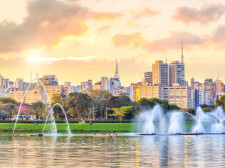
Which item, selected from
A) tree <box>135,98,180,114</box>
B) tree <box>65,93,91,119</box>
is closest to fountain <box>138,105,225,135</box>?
tree <box>135,98,180,114</box>

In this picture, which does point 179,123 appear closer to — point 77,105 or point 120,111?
point 120,111

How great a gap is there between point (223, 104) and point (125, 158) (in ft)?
317

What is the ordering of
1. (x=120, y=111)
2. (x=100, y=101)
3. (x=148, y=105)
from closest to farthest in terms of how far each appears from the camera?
(x=148, y=105)
(x=120, y=111)
(x=100, y=101)

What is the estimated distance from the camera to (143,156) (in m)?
40.6

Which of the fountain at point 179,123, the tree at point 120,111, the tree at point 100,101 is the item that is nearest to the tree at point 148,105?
the fountain at point 179,123

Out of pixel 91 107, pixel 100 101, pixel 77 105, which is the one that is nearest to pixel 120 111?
pixel 91 107

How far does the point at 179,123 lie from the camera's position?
→ 11900cm

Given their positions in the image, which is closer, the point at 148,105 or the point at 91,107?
the point at 148,105

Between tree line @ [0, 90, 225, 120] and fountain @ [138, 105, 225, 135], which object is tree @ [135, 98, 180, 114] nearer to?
tree line @ [0, 90, 225, 120]

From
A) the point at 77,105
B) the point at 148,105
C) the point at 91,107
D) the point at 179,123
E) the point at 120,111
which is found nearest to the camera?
the point at 179,123

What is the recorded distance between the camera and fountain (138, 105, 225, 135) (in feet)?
312

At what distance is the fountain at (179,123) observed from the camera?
312 feet

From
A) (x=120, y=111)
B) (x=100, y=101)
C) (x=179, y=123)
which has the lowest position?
(x=179, y=123)

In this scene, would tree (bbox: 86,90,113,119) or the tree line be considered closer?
the tree line
